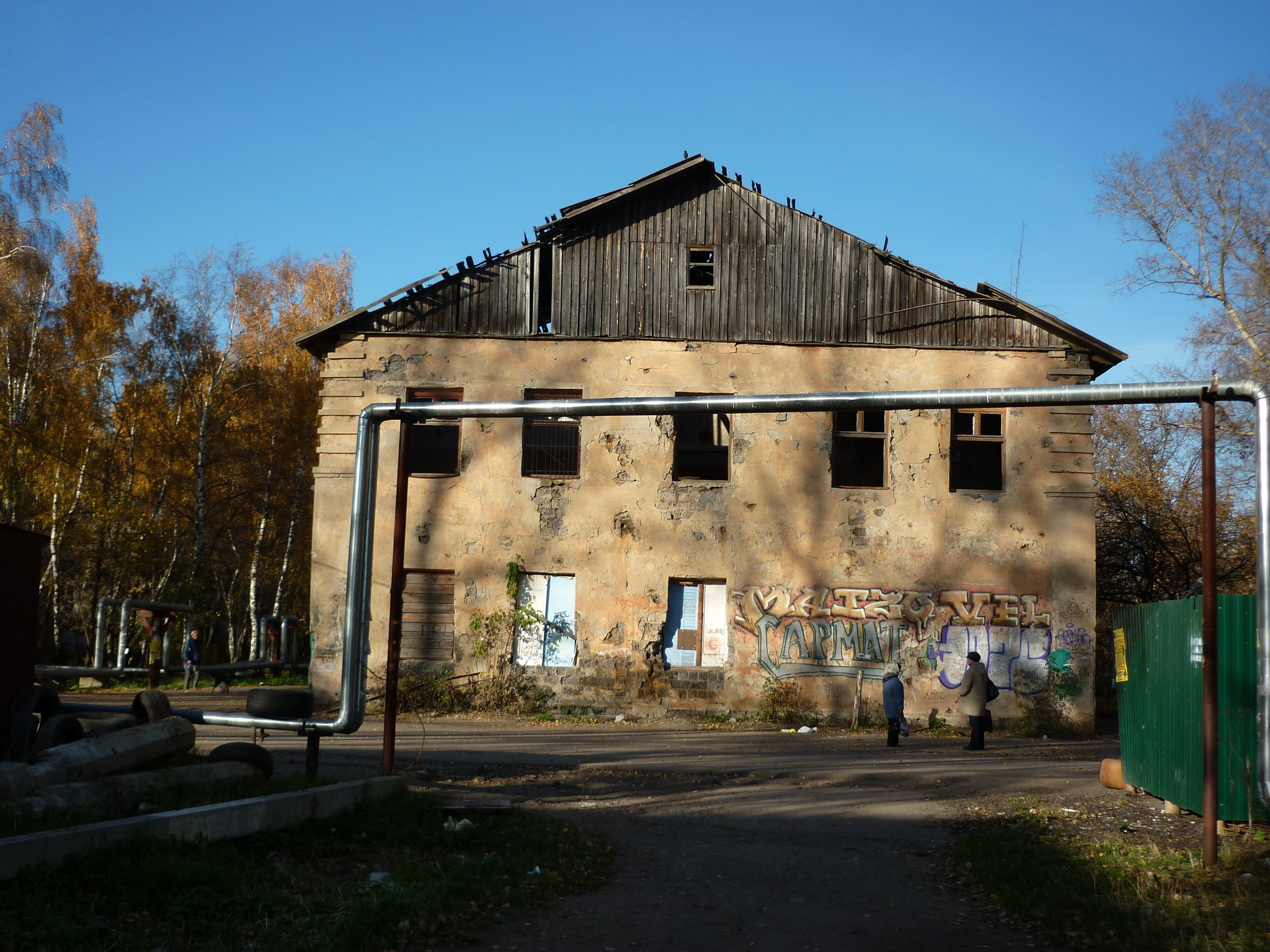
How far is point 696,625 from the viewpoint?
18.3m

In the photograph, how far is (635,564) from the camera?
1828 cm

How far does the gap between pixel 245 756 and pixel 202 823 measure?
1914mm

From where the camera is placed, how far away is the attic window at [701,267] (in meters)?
19.1

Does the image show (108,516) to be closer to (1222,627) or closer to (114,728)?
(114,728)

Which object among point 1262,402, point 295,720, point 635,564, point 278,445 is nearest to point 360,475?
point 295,720

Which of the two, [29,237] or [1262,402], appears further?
[29,237]

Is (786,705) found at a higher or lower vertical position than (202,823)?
lower

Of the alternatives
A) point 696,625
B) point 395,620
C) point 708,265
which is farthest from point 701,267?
point 395,620

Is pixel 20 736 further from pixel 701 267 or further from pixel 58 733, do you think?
pixel 701 267

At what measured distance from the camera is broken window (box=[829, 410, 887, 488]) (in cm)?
1889

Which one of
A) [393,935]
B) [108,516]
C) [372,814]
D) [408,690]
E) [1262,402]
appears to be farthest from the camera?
[108,516]

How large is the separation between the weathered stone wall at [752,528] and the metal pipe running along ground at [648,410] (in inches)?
348

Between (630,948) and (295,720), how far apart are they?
183 inches

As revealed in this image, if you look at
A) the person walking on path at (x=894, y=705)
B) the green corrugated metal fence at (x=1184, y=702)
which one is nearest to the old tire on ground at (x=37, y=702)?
the green corrugated metal fence at (x=1184, y=702)
